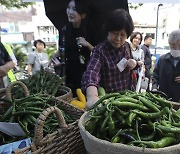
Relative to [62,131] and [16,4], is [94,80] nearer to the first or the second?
[62,131]

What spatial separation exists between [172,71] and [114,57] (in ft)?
4.07

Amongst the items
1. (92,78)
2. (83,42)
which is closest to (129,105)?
(92,78)

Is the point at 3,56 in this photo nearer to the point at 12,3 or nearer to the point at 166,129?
the point at 166,129

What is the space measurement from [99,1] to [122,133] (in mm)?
2076

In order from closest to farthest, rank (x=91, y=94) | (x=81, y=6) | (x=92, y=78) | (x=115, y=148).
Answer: (x=115, y=148)
(x=91, y=94)
(x=92, y=78)
(x=81, y=6)

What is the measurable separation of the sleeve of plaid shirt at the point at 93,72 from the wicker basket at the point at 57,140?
0.52m

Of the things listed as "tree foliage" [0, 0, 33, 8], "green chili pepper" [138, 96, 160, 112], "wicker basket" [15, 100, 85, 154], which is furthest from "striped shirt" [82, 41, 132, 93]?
"tree foliage" [0, 0, 33, 8]

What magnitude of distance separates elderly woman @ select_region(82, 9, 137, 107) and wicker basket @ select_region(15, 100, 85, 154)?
67 cm

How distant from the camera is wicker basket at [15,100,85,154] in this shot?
1.05m

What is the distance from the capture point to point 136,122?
3.24ft

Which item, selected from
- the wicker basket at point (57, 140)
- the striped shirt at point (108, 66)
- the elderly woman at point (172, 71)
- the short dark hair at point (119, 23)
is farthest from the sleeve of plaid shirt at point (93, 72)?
the elderly woman at point (172, 71)

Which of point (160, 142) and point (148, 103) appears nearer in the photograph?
point (160, 142)

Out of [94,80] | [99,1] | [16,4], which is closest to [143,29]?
[16,4]

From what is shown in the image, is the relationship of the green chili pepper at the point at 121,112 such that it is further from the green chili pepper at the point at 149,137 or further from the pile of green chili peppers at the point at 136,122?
the green chili pepper at the point at 149,137
